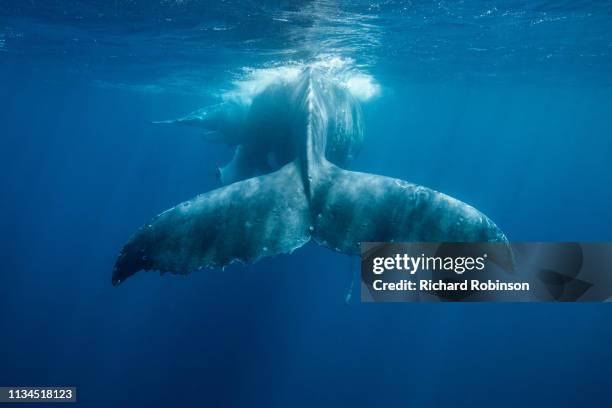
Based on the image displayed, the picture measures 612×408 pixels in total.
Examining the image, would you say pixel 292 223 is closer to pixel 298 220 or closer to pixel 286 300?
pixel 298 220

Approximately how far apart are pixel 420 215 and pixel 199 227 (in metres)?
3.47

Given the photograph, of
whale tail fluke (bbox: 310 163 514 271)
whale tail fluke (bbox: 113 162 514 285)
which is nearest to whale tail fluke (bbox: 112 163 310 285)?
whale tail fluke (bbox: 113 162 514 285)

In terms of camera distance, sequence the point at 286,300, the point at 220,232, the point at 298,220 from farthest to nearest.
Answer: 1. the point at 286,300
2. the point at 298,220
3. the point at 220,232

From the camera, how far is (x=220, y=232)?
682 centimetres

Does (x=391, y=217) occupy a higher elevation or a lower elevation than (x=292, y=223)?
higher

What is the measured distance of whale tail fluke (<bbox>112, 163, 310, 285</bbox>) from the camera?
21.4ft

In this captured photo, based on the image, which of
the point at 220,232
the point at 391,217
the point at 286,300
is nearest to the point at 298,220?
the point at 220,232

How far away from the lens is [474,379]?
25.0m

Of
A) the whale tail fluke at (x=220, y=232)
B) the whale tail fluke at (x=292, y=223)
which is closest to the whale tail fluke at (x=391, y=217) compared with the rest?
the whale tail fluke at (x=292, y=223)

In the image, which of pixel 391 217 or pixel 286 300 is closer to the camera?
pixel 391 217

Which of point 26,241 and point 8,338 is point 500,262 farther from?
point 26,241

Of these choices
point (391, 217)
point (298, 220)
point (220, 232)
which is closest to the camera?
point (220, 232)

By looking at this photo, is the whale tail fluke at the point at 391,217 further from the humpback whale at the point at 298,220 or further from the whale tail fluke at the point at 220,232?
the whale tail fluke at the point at 220,232

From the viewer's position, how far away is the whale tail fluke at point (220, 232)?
21.4 ft
